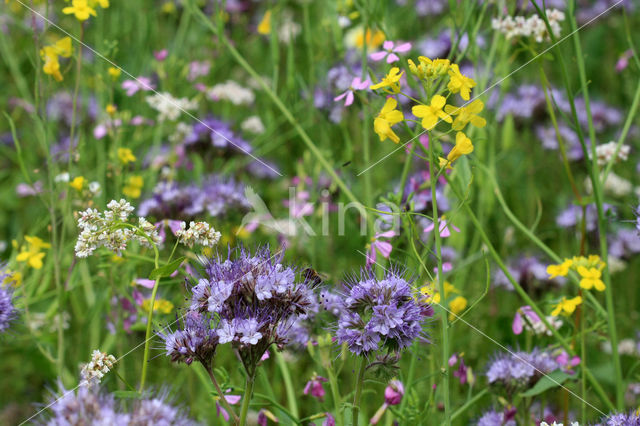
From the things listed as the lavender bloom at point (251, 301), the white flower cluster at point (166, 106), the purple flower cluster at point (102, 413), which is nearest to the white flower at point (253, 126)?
the white flower cluster at point (166, 106)

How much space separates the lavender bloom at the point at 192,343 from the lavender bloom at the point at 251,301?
0.02m

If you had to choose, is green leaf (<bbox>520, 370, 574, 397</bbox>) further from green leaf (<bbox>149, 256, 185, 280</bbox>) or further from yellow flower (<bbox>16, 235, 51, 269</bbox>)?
yellow flower (<bbox>16, 235, 51, 269</bbox>)

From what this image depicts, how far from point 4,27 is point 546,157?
7.30 feet

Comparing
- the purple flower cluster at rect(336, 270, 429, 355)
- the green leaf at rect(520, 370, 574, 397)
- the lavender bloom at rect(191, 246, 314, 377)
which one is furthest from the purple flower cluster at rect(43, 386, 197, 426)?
the green leaf at rect(520, 370, 574, 397)

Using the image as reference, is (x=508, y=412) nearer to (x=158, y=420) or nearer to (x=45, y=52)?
(x=158, y=420)

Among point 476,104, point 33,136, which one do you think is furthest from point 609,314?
point 33,136

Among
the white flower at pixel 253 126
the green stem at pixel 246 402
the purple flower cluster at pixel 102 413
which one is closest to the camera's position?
the purple flower cluster at pixel 102 413

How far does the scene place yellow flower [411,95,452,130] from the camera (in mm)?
916

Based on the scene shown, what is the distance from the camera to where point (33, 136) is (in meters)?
2.48

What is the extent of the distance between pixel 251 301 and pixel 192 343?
0.09 m

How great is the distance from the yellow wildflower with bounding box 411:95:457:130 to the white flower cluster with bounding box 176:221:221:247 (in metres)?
0.31

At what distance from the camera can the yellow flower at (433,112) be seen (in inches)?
36.0

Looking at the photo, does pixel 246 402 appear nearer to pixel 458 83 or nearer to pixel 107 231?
pixel 107 231

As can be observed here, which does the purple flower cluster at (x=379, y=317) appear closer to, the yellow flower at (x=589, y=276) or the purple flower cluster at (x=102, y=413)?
the purple flower cluster at (x=102, y=413)
